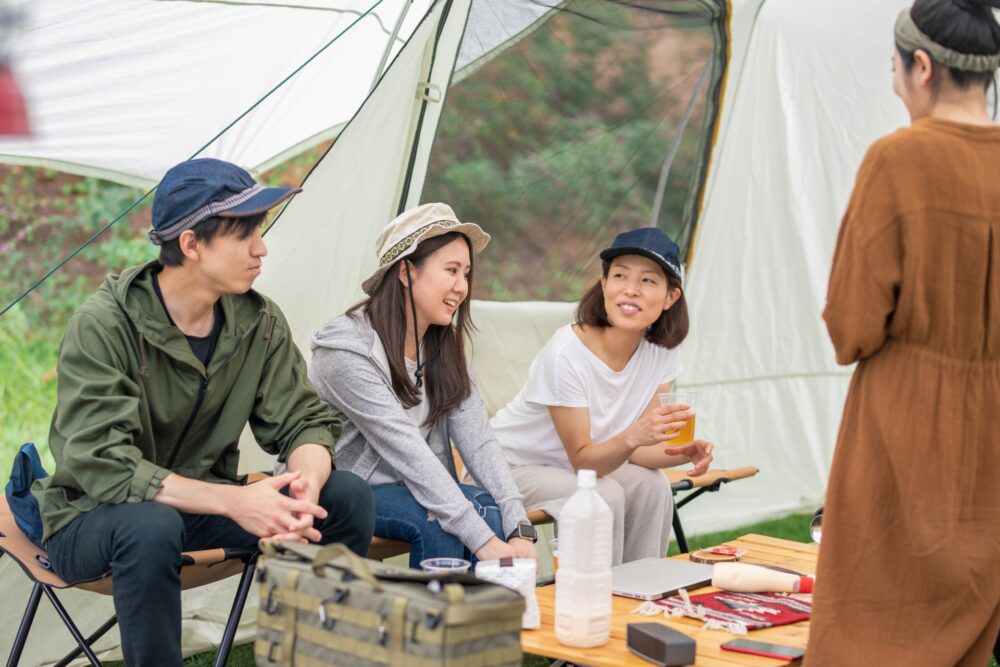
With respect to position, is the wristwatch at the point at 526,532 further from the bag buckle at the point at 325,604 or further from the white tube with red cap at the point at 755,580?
the bag buckle at the point at 325,604

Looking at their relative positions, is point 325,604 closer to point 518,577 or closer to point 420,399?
point 518,577

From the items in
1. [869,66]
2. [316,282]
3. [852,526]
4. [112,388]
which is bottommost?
[852,526]

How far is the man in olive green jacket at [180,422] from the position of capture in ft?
7.77

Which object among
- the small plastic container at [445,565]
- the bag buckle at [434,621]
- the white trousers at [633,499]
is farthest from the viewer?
the white trousers at [633,499]

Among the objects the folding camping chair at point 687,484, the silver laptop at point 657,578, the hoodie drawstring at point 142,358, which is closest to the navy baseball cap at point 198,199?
the hoodie drawstring at point 142,358

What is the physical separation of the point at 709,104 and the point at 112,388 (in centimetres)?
288

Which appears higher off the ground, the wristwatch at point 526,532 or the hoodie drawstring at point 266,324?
the hoodie drawstring at point 266,324

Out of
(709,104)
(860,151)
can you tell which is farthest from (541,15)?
A: (860,151)

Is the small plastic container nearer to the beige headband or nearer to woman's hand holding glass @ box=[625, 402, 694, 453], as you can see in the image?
woman's hand holding glass @ box=[625, 402, 694, 453]

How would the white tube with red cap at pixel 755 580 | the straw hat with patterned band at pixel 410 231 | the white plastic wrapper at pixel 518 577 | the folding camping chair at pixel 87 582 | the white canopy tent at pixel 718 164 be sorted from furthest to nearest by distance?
the white canopy tent at pixel 718 164, the straw hat with patterned band at pixel 410 231, the white tube with red cap at pixel 755 580, the folding camping chair at pixel 87 582, the white plastic wrapper at pixel 518 577

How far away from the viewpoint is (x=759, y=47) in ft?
15.2

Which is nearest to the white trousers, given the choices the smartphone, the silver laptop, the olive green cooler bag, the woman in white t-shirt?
the woman in white t-shirt

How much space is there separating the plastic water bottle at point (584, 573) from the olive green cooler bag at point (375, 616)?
0.27m

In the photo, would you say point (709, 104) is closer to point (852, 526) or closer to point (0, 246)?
point (852, 526)
